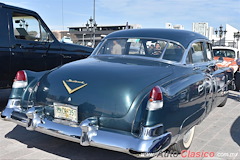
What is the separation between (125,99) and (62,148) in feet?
4.69

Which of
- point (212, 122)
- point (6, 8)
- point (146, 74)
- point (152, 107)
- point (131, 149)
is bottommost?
point (212, 122)

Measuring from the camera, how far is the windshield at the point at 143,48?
394 centimetres

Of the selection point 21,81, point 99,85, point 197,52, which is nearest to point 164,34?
point 197,52

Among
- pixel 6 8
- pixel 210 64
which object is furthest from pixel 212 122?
pixel 6 8

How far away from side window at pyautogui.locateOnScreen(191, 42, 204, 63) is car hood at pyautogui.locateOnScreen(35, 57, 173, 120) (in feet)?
2.90

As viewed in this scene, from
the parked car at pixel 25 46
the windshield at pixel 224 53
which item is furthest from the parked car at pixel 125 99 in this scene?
the windshield at pixel 224 53

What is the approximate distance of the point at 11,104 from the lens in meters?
3.67

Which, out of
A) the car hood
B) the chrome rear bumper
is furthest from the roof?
the chrome rear bumper

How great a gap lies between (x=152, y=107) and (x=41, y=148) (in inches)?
73.3

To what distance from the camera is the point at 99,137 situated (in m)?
2.78

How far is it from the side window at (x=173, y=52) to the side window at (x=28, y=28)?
330 cm

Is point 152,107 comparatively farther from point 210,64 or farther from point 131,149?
point 210,64

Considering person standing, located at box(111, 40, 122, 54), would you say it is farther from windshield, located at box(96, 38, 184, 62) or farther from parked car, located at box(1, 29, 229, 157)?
parked car, located at box(1, 29, 229, 157)

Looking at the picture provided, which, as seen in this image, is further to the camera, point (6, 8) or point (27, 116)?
point (6, 8)
